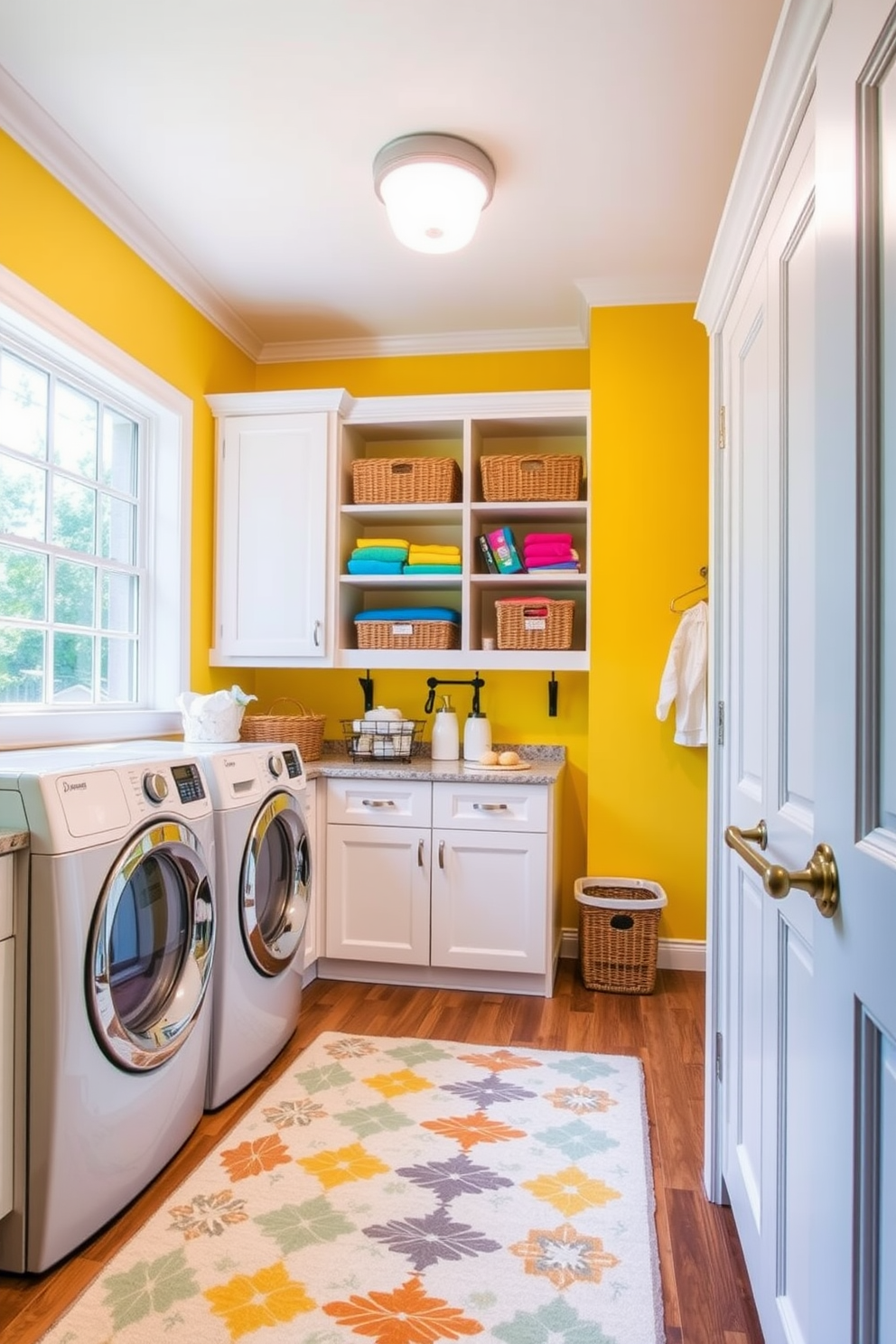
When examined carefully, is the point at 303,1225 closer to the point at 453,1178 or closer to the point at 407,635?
the point at 453,1178

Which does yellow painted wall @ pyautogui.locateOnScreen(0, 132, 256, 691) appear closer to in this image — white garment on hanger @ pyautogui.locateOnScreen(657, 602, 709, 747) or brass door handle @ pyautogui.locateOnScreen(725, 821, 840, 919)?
white garment on hanger @ pyautogui.locateOnScreen(657, 602, 709, 747)

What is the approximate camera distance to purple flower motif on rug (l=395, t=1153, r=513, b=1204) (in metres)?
1.96

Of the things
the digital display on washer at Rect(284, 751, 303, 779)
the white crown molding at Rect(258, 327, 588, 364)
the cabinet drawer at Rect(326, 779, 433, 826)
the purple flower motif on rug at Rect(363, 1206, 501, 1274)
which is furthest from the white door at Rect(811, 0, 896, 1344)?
the white crown molding at Rect(258, 327, 588, 364)

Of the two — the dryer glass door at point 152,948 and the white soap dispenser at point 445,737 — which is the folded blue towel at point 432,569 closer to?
the white soap dispenser at point 445,737

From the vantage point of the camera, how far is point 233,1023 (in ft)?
7.75

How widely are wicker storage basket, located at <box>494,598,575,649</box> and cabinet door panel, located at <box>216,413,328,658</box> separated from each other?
0.74 meters

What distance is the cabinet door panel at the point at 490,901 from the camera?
10.4ft

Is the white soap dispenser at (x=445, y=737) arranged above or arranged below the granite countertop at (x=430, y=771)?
above

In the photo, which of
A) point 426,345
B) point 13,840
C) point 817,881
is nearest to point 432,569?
point 426,345

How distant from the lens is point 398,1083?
249cm

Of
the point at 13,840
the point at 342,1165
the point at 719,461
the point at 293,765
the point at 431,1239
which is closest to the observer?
the point at 13,840

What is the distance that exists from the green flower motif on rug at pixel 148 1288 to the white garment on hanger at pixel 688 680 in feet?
7.68

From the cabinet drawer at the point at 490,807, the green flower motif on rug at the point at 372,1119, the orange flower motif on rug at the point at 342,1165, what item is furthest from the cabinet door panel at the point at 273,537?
the orange flower motif on rug at the point at 342,1165

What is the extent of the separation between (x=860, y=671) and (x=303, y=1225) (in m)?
1.69
